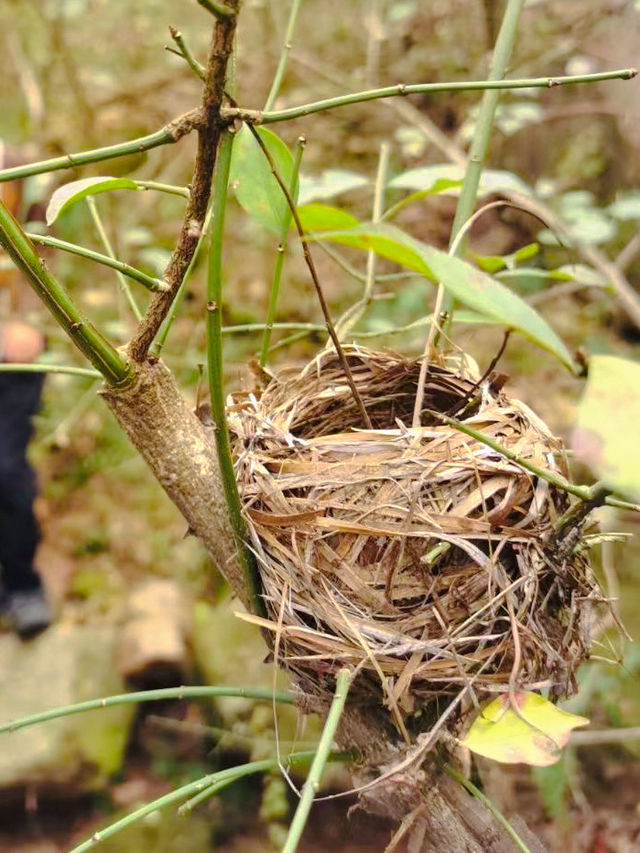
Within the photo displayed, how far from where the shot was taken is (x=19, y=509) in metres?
2.15

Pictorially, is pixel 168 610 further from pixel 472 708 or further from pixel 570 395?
pixel 472 708

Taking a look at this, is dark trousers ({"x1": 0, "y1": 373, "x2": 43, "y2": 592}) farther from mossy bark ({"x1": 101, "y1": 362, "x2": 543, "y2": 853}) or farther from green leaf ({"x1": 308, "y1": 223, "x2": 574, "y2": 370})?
green leaf ({"x1": 308, "y1": 223, "x2": 574, "y2": 370})

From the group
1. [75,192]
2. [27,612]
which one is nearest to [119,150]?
[75,192]

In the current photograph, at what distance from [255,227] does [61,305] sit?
2.52 m

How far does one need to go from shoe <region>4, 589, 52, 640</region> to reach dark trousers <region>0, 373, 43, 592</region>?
0.8 inches

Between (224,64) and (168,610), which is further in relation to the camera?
(168,610)

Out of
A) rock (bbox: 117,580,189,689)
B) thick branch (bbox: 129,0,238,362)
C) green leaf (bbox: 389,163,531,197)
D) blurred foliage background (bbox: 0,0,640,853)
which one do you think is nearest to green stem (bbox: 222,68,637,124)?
thick branch (bbox: 129,0,238,362)

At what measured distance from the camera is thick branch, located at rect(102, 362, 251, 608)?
0.51 m

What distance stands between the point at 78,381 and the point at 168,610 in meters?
0.90

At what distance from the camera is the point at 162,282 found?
45cm

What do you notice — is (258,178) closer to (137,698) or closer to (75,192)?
(75,192)

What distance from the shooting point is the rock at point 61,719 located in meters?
1.94

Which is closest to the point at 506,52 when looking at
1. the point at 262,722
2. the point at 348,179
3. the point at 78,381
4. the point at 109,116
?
the point at 348,179

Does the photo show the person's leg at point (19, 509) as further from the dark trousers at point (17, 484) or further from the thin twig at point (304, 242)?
the thin twig at point (304, 242)
